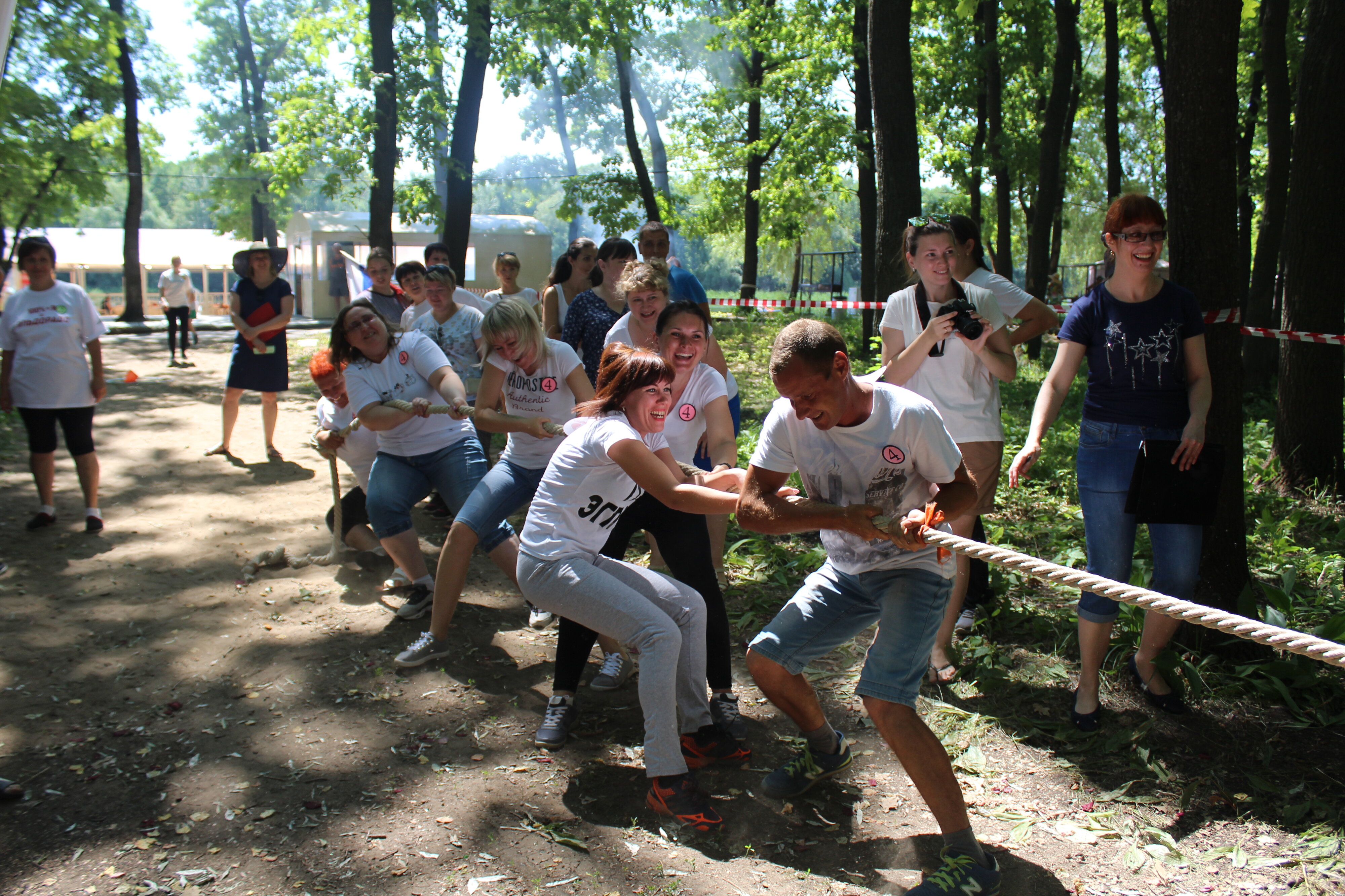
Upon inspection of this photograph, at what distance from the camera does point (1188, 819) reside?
3.20 metres

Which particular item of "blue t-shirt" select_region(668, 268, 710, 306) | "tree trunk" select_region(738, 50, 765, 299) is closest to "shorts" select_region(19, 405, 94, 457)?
"blue t-shirt" select_region(668, 268, 710, 306)

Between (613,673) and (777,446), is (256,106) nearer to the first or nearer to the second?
(613,673)

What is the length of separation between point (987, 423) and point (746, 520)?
1600mm

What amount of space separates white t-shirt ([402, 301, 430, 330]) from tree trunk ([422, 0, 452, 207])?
773 cm

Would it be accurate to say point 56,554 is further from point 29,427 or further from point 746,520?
point 746,520

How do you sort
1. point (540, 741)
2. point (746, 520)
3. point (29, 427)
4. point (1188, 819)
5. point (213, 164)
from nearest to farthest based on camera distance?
point (746, 520) < point (1188, 819) < point (540, 741) < point (29, 427) < point (213, 164)

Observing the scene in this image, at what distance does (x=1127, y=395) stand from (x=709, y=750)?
2157mm

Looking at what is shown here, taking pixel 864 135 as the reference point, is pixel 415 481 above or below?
below

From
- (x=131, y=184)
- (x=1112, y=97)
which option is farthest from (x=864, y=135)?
(x=131, y=184)

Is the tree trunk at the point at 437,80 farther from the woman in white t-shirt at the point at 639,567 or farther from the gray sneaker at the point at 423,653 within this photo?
the woman in white t-shirt at the point at 639,567

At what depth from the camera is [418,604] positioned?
5.11 metres

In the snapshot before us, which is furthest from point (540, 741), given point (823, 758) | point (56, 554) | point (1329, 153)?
point (1329, 153)

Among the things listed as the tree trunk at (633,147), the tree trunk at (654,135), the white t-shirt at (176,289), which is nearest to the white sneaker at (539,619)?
the white t-shirt at (176,289)

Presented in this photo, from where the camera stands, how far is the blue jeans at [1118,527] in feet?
11.6
